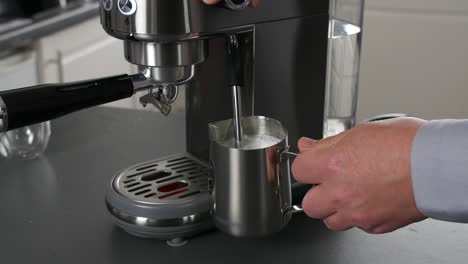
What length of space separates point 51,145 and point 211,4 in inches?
19.7

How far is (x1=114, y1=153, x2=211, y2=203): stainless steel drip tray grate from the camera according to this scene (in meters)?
0.91

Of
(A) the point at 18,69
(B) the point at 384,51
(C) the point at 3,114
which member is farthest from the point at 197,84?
(B) the point at 384,51

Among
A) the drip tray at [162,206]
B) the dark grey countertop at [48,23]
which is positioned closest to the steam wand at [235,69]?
the drip tray at [162,206]

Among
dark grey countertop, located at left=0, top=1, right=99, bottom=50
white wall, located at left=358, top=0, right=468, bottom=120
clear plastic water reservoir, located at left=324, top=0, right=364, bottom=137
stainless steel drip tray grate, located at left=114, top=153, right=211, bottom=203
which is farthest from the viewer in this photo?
white wall, located at left=358, top=0, right=468, bottom=120

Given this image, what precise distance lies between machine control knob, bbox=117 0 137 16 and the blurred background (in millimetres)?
1422

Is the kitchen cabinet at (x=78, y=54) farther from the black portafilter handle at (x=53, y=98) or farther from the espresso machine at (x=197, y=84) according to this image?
the black portafilter handle at (x=53, y=98)

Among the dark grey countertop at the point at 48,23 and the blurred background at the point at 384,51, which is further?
the blurred background at the point at 384,51

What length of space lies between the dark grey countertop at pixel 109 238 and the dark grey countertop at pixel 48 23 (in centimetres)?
104

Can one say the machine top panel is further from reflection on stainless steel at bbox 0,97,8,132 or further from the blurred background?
the blurred background

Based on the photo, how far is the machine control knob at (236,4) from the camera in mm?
808

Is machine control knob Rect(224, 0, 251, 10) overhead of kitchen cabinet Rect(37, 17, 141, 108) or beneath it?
overhead

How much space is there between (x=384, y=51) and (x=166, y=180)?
5.50 ft

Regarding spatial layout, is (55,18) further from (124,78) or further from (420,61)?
(124,78)

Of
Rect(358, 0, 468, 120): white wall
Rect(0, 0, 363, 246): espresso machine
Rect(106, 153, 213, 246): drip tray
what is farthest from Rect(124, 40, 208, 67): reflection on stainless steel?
Rect(358, 0, 468, 120): white wall
